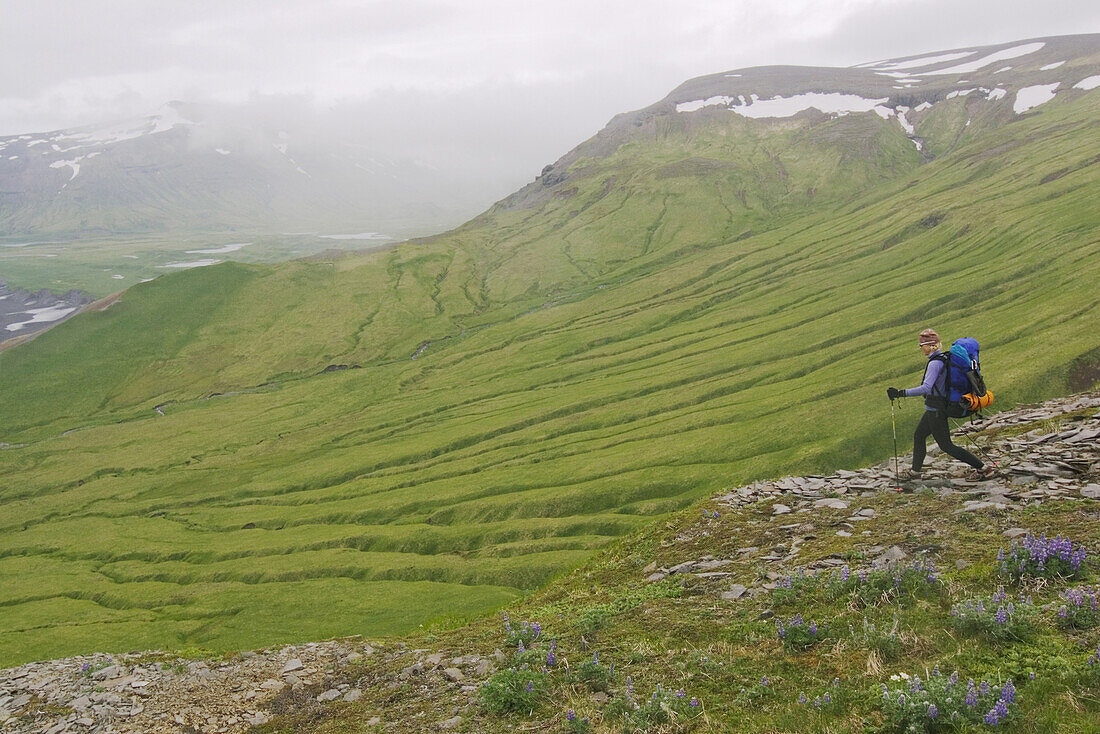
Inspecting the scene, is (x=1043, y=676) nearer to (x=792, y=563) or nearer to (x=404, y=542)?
(x=792, y=563)

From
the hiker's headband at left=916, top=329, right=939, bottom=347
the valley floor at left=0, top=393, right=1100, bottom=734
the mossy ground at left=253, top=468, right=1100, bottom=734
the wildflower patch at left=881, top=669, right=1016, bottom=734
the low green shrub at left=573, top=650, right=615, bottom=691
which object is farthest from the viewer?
the hiker's headband at left=916, top=329, right=939, bottom=347

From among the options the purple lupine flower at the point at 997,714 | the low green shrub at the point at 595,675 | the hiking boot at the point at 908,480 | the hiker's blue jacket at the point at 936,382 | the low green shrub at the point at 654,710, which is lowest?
the hiking boot at the point at 908,480

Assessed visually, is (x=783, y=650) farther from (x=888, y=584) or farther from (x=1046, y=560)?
(x=1046, y=560)

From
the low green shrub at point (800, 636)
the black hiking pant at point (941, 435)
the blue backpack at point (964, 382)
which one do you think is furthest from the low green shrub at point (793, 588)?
the blue backpack at point (964, 382)

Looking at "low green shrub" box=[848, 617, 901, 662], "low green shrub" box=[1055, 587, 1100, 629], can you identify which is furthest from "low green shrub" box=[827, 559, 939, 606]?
"low green shrub" box=[1055, 587, 1100, 629]

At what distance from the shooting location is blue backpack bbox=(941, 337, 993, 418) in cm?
1966

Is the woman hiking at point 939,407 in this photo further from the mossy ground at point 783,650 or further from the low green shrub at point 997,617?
the low green shrub at point 997,617

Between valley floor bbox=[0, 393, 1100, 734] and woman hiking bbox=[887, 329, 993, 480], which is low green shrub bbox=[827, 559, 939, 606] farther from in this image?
woman hiking bbox=[887, 329, 993, 480]

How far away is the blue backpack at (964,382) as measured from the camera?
64.5 ft

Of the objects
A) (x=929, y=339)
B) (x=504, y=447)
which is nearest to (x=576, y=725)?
(x=929, y=339)

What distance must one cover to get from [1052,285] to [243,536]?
14905 centimetres

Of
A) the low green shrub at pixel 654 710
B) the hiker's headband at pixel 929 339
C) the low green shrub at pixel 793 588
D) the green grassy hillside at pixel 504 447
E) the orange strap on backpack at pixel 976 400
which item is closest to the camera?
the low green shrub at pixel 654 710

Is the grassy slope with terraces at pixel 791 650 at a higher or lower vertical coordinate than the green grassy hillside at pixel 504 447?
higher

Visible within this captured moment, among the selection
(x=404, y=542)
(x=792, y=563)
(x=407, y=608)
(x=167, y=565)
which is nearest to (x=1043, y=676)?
(x=792, y=563)
